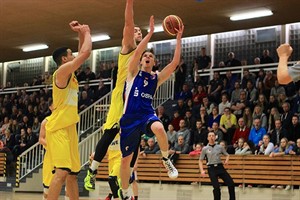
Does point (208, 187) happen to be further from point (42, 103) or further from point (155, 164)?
point (42, 103)

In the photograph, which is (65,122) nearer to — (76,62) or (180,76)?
(76,62)

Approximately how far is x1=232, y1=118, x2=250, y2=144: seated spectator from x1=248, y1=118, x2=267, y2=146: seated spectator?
18cm

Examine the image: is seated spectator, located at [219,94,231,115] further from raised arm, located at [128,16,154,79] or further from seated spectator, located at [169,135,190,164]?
raised arm, located at [128,16,154,79]

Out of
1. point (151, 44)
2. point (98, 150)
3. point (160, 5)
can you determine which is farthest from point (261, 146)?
point (151, 44)

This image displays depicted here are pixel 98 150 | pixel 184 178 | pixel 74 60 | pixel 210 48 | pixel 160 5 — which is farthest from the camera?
pixel 210 48

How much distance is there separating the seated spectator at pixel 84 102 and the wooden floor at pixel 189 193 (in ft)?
13.4

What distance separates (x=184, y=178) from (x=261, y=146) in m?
2.41

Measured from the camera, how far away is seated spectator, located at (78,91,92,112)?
19.5 meters

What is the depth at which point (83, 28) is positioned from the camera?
664cm

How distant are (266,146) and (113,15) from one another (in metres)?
7.04

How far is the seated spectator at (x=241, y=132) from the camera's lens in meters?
14.3

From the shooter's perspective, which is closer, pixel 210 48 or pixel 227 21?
pixel 227 21

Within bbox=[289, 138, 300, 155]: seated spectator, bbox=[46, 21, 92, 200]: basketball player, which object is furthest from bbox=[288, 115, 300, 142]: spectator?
bbox=[46, 21, 92, 200]: basketball player

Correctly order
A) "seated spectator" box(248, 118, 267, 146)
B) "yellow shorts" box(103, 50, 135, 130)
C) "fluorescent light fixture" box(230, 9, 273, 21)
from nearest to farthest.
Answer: "yellow shorts" box(103, 50, 135, 130) → "seated spectator" box(248, 118, 267, 146) → "fluorescent light fixture" box(230, 9, 273, 21)
